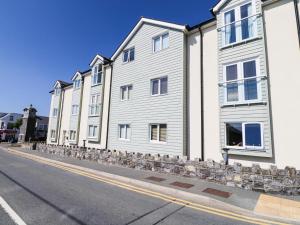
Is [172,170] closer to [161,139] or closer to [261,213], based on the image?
[161,139]

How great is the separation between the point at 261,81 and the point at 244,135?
10.1 feet

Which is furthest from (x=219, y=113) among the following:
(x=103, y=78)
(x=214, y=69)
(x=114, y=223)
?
(x=103, y=78)

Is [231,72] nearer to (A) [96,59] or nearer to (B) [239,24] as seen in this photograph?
(B) [239,24]

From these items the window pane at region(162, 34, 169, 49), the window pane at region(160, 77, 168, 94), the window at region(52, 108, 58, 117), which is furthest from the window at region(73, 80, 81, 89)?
the window pane at region(160, 77, 168, 94)

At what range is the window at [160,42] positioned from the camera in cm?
1494

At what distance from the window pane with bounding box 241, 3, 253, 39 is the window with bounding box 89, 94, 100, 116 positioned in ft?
49.2

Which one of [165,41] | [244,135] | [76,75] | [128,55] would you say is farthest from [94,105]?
[244,135]

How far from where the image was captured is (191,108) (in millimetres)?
12758

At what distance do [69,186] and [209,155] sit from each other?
806cm

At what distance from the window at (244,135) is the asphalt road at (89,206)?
5662 millimetres

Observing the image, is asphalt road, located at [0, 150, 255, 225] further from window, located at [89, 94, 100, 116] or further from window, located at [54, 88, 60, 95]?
window, located at [54, 88, 60, 95]

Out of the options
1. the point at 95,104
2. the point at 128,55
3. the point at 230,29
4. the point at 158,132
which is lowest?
the point at 158,132

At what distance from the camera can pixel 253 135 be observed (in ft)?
32.4

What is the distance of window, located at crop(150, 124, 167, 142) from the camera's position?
13.8 m
